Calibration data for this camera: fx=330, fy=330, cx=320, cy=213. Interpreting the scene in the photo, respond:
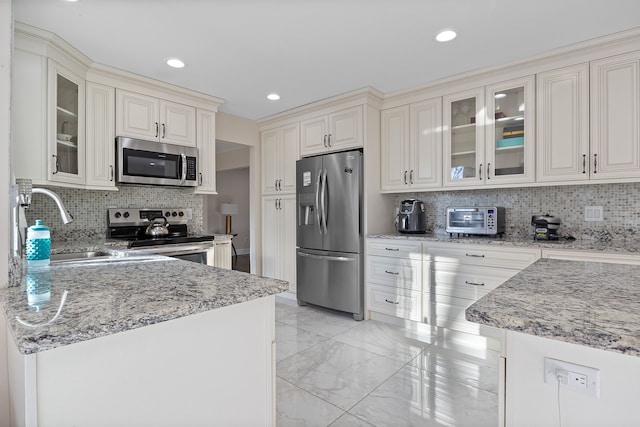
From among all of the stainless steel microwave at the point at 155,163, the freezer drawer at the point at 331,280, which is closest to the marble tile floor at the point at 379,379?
the freezer drawer at the point at 331,280

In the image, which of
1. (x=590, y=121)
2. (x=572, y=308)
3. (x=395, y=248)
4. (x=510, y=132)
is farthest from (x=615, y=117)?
(x=572, y=308)

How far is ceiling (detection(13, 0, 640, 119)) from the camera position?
1.99 metres

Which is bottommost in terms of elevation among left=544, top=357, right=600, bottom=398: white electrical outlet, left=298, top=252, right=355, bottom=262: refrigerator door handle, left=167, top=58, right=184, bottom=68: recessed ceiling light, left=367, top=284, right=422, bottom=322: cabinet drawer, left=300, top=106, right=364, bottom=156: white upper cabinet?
left=367, top=284, right=422, bottom=322: cabinet drawer

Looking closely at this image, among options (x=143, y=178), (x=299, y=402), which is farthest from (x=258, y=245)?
(x=299, y=402)

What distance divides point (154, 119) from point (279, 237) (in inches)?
76.5

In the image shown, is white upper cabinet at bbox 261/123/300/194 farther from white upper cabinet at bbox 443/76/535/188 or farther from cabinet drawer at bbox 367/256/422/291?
white upper cabinet at bbox 443/76/535/188

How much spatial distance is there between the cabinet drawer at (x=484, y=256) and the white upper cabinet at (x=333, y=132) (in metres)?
1.35

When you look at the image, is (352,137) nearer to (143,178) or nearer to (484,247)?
(484,247)

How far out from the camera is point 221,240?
3461 mm

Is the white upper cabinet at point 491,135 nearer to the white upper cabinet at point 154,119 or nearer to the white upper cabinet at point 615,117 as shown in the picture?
the white upper cabinet at point 615,117

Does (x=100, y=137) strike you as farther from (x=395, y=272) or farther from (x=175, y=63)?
(x=395, y=272)

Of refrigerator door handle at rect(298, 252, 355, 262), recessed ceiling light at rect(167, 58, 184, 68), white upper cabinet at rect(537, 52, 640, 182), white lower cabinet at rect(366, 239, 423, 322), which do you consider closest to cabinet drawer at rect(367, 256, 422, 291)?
white lower cabinet at rect(366, 239, 423, 322)

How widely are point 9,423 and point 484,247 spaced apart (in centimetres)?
286

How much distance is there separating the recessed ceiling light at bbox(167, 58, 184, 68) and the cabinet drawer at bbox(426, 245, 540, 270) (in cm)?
266
